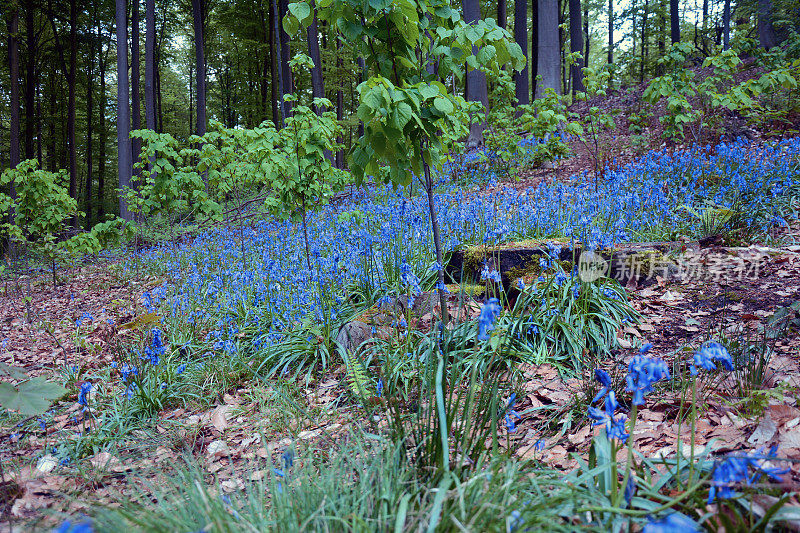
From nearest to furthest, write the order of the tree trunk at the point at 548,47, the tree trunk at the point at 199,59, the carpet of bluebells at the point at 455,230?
the carpet of bluebells at the point at 455,230 → the tree trunk at the point at 548,47 → the tree trunk at the point at 199,59

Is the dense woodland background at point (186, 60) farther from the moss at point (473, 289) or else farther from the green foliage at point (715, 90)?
the moss at point (473, 289)

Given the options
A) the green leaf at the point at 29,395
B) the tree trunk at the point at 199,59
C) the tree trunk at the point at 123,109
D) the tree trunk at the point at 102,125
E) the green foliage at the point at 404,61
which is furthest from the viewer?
the tree trunk at the point at 102,125

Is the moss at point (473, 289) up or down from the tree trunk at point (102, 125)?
down

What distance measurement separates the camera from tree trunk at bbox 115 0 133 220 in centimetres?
1116

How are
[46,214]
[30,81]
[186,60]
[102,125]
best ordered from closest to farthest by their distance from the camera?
[46,214], [30,81], [102,125], [186,60]

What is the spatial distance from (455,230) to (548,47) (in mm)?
6526

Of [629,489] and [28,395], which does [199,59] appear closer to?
[28,395]

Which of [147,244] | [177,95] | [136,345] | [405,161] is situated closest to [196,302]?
[136,345]

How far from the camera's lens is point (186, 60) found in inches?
990

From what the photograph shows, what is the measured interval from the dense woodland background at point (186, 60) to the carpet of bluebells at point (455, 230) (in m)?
4.04

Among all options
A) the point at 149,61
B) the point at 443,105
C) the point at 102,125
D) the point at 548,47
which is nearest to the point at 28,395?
the point at 443,105

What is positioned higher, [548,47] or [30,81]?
[30,81]

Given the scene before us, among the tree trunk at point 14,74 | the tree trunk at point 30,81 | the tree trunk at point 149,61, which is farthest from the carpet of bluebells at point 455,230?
the tree trunk at point 30,81

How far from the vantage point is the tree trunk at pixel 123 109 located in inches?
439
